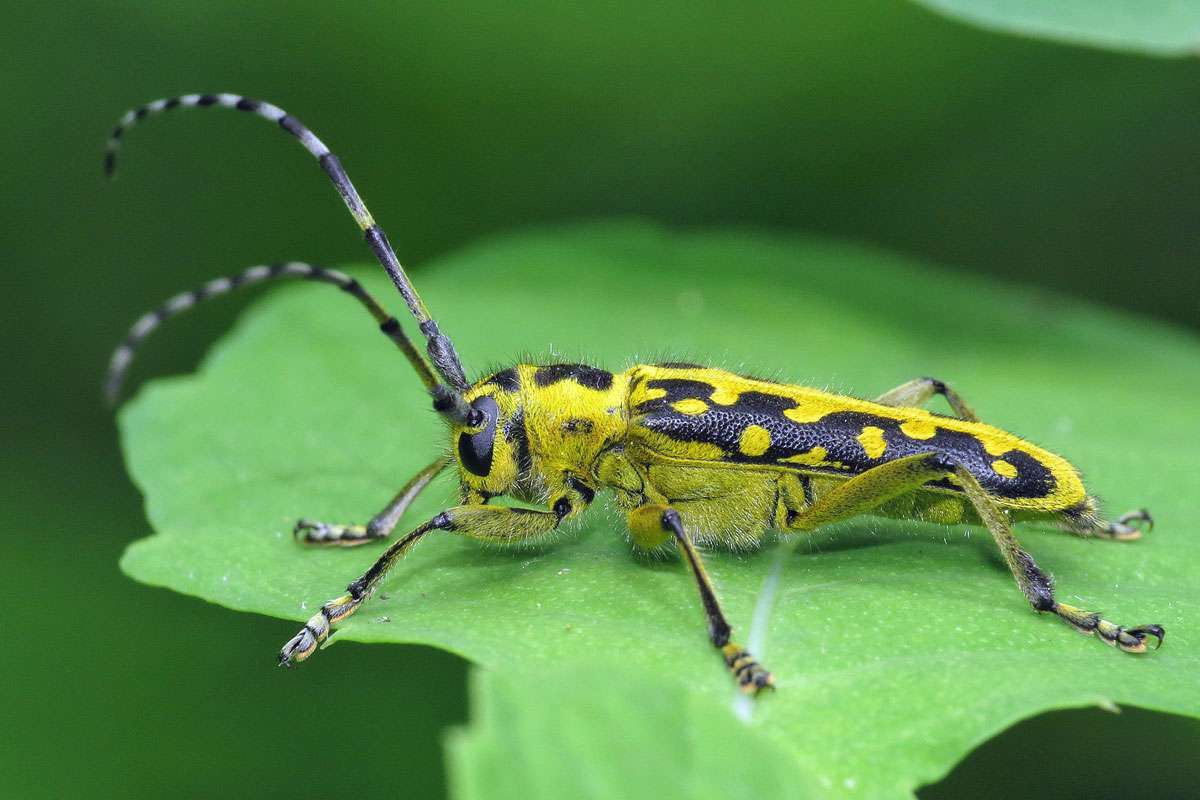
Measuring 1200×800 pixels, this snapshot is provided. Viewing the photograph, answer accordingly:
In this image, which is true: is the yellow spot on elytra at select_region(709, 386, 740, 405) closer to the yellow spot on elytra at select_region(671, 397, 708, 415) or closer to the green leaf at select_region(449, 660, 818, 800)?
the yellow spot on elytra at select_region(671, 397, 708, 415)

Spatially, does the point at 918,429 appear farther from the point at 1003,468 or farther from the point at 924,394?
the point at 924,394

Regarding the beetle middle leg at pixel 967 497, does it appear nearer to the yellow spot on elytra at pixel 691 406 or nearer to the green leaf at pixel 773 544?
the green leaf at pixel 773 544

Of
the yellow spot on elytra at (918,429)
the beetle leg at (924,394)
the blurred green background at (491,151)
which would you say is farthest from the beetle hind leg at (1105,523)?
the blurred green background at (491,151)

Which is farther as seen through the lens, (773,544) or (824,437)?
(773,544)

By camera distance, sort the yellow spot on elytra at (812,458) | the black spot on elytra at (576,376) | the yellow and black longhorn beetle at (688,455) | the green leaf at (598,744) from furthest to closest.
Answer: the black spot on elytra at (576,376) → the yellow spot on elytra at (812,458) → the yellow and black longhorn beetle at (688,455) → the green leaf at (598,744)

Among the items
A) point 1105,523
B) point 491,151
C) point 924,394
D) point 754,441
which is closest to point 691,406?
point 754,441

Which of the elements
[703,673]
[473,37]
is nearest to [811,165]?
[473,37]

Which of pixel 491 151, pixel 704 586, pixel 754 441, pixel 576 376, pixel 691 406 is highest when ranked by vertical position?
pixel 491 151
